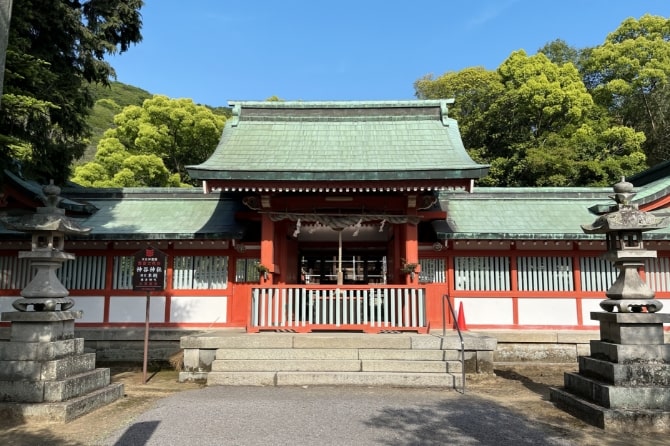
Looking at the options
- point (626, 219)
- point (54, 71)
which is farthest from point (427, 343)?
point (54, 71)

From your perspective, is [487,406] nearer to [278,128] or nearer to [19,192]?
[278,128]

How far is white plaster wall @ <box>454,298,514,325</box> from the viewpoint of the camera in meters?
11.7

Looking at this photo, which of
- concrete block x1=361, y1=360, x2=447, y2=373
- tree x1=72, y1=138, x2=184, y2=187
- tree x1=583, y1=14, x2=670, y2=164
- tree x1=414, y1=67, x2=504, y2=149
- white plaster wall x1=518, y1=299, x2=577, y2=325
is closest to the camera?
concrete block x1=361, y1=360, x2=447, y2=373

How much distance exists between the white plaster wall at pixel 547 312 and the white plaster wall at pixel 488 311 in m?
0.32

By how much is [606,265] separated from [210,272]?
10.4m

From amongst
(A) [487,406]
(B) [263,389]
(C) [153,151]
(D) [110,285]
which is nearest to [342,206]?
(B) [263,389]

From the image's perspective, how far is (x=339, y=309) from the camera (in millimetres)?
9828

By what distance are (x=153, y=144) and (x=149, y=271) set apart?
19765mm

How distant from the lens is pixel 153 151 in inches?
1077

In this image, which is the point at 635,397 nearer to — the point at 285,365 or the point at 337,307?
the point at 337,307

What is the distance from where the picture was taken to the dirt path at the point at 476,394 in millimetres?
5676

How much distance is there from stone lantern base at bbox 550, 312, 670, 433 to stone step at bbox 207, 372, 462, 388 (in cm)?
208

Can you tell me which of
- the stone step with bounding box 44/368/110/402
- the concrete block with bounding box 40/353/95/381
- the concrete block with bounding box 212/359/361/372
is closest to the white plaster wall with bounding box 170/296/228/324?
the concrete block with bounding box 212/359/361/372

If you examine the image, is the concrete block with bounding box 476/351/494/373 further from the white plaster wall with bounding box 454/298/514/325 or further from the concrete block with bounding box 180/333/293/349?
the concrete block with bounding box 180/333/293/349
